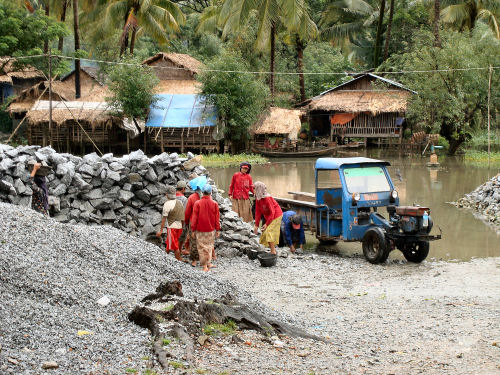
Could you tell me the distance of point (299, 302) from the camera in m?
8.95

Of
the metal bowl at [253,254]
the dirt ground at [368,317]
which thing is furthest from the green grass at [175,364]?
the metal bowl at [253,254]

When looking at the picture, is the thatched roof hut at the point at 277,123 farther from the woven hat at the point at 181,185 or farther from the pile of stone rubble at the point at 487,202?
the woven hat at the point at 181,185

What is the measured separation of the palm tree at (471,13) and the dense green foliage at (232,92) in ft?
40.0

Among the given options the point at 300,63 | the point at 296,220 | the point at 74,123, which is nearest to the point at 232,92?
the point at 300,63

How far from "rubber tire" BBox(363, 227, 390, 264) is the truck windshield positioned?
0.98m

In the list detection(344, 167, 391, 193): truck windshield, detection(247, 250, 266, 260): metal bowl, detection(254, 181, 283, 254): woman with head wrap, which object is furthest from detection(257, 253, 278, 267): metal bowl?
detection(344, 167, 391, 193): truck windshield

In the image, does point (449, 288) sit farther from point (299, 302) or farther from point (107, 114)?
point (107, 114)

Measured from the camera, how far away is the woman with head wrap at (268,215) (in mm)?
11812

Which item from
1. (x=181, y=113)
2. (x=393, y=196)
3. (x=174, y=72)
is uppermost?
(x=174, y=72)

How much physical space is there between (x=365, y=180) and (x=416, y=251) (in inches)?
65.5

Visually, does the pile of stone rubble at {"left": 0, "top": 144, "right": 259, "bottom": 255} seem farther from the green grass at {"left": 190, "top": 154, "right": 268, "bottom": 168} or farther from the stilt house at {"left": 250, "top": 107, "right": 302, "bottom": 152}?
the stilt house at {"left": 250, "top": 107, "right": 302, "bottom": 152}

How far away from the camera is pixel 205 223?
1049cm

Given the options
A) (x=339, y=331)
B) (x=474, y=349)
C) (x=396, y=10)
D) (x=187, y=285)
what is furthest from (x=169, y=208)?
(x=396, y=10)

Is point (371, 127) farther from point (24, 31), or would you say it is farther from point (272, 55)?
point (24, 31)
